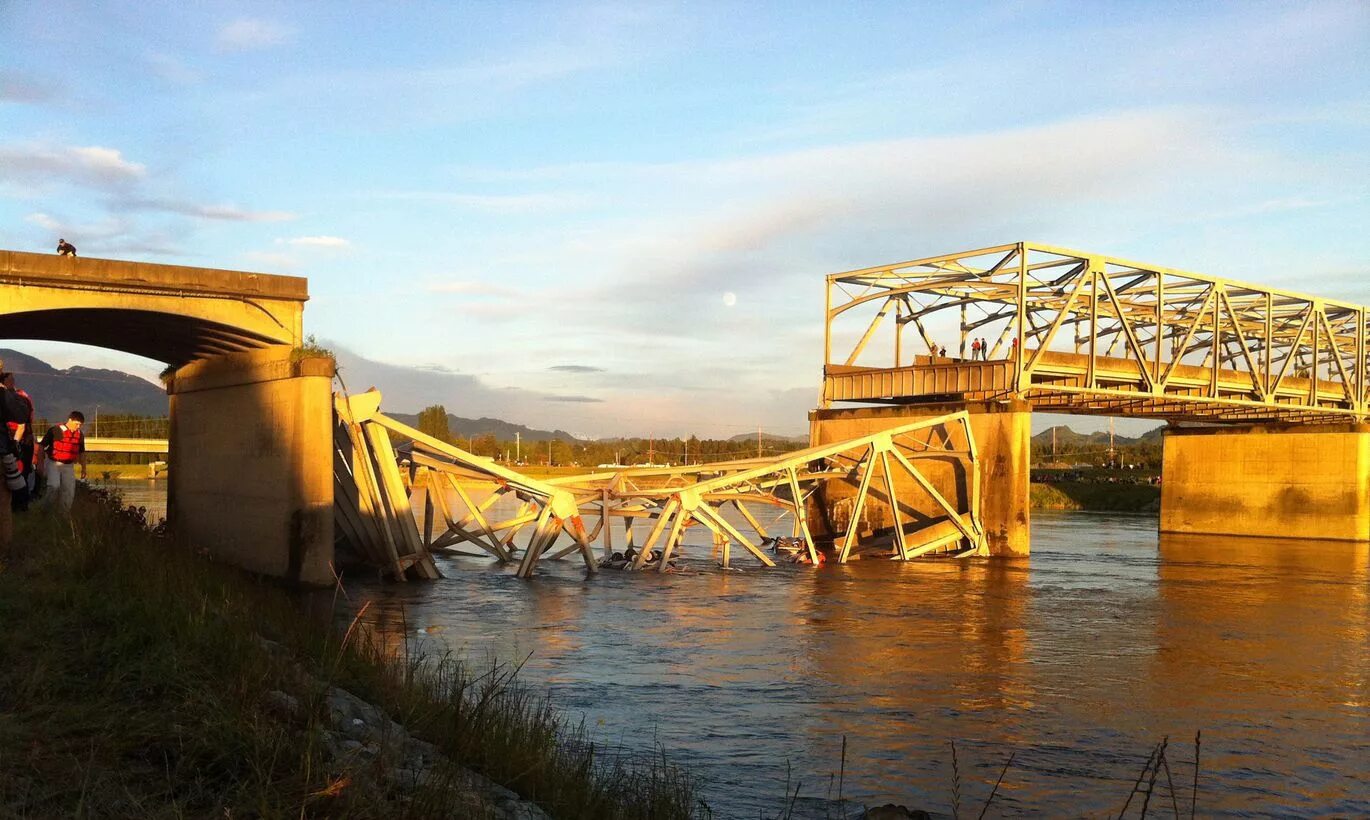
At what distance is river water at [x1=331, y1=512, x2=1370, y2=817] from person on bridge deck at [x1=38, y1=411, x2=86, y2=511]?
21.4 ft

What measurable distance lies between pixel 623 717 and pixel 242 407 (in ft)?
67.2

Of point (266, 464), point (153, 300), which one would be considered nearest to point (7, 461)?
point (153, 300)

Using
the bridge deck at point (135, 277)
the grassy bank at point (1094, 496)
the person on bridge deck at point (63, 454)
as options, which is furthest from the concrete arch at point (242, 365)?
the grassy bank at point (1094, 496)

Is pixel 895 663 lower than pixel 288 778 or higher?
lower

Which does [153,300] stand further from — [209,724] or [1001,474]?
[1001,474]

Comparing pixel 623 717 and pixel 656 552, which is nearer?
pixel 623 717

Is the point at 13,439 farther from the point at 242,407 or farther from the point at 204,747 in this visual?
A: the point at 242,407

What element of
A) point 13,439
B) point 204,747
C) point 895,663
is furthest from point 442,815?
point 895,663

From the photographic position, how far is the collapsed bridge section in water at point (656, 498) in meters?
32.1

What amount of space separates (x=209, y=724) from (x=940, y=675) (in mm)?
14743

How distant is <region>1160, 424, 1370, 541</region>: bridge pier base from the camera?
61969 millimetres

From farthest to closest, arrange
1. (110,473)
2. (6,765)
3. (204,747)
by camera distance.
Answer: (110,473)
(204,747)
(6,765)

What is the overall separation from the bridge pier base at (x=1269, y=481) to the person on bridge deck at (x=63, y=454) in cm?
6097

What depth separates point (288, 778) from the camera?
273 inches
